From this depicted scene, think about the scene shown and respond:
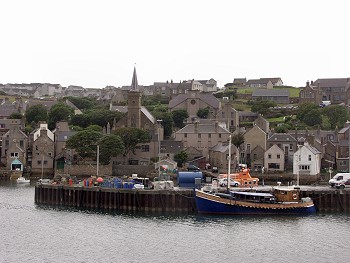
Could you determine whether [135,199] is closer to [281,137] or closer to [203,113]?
Result: [281,137]

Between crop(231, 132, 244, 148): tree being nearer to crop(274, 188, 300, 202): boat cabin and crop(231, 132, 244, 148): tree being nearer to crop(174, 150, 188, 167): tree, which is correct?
crop(174, 150, 188, 167): tree

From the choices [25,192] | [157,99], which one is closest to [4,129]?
[25,192]

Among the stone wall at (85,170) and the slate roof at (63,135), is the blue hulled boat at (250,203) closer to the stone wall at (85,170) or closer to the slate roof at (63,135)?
the stone wall at (85,170)

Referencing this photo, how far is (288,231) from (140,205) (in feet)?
51.2

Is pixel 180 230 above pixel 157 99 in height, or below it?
below

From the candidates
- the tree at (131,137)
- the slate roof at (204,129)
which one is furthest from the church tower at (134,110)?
the slate roof at (204,129)

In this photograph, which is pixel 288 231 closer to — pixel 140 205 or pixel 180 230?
pixel 180 230

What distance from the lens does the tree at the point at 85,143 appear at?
330ft

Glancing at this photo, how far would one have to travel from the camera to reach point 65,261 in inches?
1811

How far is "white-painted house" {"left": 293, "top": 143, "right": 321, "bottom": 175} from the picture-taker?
309 ft

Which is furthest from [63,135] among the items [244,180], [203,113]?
[244,180]

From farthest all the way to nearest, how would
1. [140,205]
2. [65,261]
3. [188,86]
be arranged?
[188,86], [140,205], [65,261]

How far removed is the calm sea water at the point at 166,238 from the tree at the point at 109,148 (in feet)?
105

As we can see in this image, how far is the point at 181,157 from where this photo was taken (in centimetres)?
10338
